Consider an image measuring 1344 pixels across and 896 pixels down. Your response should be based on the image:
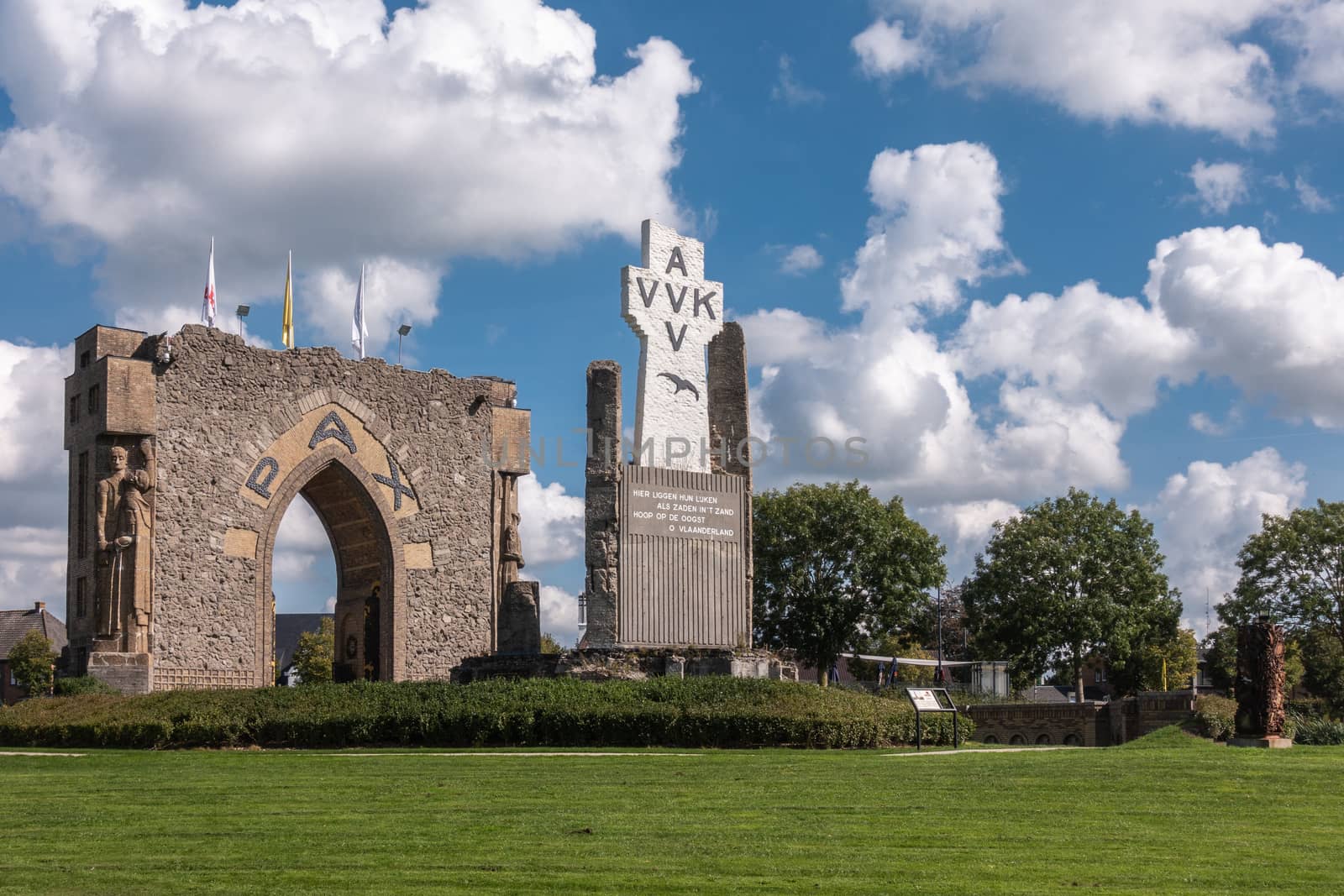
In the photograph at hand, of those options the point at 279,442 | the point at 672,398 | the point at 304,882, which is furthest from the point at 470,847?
the point at 279,442

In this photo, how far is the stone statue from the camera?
3219cm

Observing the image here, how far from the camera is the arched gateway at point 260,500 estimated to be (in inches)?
1287

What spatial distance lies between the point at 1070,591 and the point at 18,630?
5222cm

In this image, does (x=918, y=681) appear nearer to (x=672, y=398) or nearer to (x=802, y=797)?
(x=672, y=398)

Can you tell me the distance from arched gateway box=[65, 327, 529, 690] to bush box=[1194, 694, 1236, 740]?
18.6 m

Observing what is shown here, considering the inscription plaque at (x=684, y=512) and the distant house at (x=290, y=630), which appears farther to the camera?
the distant house at (x=290, y=630)

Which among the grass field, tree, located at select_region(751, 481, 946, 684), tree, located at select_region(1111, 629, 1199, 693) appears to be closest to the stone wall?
the grass field

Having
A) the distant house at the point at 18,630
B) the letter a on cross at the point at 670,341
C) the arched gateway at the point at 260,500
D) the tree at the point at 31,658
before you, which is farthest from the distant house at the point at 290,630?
the letter a on cross at the point at 670,341

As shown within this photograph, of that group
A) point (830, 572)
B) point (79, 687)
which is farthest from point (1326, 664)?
point (79, 687)

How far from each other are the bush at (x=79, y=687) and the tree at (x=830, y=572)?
919 inches

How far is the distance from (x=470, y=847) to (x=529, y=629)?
17.5 metres

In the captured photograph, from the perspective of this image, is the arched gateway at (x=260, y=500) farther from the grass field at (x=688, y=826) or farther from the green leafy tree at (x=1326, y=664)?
the green leafy tree at (x=1326, y=664)

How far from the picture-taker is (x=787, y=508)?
4856 centimetres

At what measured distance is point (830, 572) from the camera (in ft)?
158
